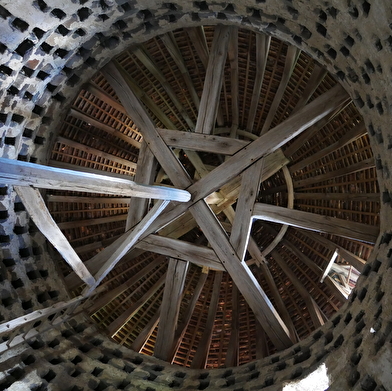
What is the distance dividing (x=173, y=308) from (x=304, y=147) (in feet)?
15.3

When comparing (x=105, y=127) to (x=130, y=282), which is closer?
(x=105, y=127)

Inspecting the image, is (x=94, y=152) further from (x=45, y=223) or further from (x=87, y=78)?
(x=45, y=223)

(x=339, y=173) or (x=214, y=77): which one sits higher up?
(x=214, y=77)

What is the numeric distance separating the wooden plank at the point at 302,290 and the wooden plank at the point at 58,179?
15.9 feet

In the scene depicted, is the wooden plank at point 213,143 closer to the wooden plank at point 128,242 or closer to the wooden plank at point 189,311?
the wooden plank at point 128,242

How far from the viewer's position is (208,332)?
7621 mm

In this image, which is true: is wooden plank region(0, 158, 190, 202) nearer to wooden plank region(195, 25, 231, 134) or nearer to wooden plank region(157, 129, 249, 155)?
wooden plank region(157, 129, 249, 155)

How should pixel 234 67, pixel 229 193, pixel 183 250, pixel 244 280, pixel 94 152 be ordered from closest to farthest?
pixel 244 280
pixel 183 250
pixel 234 67
pixel 229 193
pixel 94 152

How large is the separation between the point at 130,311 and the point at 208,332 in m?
1.51

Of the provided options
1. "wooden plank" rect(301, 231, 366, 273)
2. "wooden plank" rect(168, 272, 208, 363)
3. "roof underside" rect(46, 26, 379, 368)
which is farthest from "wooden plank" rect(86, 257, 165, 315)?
"wooden plank" rect(301, 231, 366, 273)

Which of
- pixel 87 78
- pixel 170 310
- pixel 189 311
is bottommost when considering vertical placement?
pixel 189 311

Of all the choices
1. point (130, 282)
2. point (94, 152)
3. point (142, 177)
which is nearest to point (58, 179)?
point (142, 177)

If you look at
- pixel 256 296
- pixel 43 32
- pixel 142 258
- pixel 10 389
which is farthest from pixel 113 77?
pixel 142 258

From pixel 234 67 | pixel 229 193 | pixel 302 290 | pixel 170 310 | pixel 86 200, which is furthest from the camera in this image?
pixel 86 200
